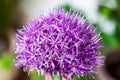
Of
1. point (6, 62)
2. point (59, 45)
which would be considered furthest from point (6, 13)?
point (59, 45)

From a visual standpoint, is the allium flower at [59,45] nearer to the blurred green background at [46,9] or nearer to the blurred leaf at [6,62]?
the blurred green background at [46,9]

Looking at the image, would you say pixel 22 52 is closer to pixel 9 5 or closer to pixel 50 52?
pixel 50 52

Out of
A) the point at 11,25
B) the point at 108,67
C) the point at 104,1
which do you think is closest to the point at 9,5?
the point at 11,25

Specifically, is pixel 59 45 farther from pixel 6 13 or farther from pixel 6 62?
pixel 6 13

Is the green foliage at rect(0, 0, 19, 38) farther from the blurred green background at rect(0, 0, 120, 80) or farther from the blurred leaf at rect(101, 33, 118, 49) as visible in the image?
the blurred leaf at rect(101, 33, 118, 49)

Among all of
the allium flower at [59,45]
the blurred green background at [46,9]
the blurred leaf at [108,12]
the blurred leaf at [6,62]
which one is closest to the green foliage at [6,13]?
the blurred green background at [46,9]

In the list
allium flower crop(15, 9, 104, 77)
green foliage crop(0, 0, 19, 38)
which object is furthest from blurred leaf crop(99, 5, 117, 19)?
allium flower crop(15, 9, 104, 77)

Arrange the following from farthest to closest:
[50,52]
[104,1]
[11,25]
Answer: [11,25], [104,1], [50,52]
